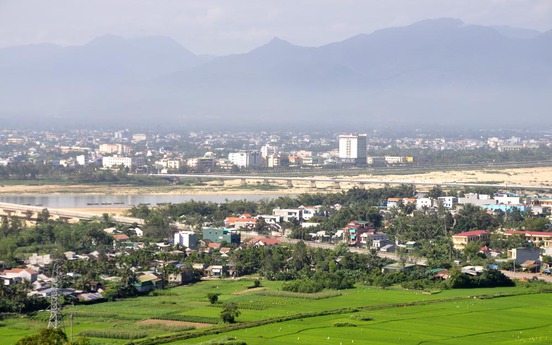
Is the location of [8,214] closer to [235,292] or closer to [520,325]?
[235,292]

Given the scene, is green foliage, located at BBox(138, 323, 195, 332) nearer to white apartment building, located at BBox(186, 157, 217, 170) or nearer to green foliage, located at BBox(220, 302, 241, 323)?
green foliage, located at BBox(220, 302, 241, 323)

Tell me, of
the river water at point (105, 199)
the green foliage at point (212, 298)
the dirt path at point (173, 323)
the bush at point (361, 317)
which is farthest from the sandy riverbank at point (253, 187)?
the dirt path at point (173, 323)

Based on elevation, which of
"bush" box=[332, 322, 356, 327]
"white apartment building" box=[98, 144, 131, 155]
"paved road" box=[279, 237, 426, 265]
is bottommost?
"paved road" box=[279, 237, 426, 265]

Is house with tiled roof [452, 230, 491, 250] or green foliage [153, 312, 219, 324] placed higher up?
house with tiled roof [452, 230, 491, 250]

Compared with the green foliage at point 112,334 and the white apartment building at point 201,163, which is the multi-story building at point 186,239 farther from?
the white apartment building at point 201,163

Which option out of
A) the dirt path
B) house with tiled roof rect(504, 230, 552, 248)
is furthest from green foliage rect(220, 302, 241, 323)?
house with tiled roof rect(504, 230, 552, 248)

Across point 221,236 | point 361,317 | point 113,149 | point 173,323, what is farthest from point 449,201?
point 113,149

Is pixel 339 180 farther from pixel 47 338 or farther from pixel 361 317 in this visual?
pixel 47 338
